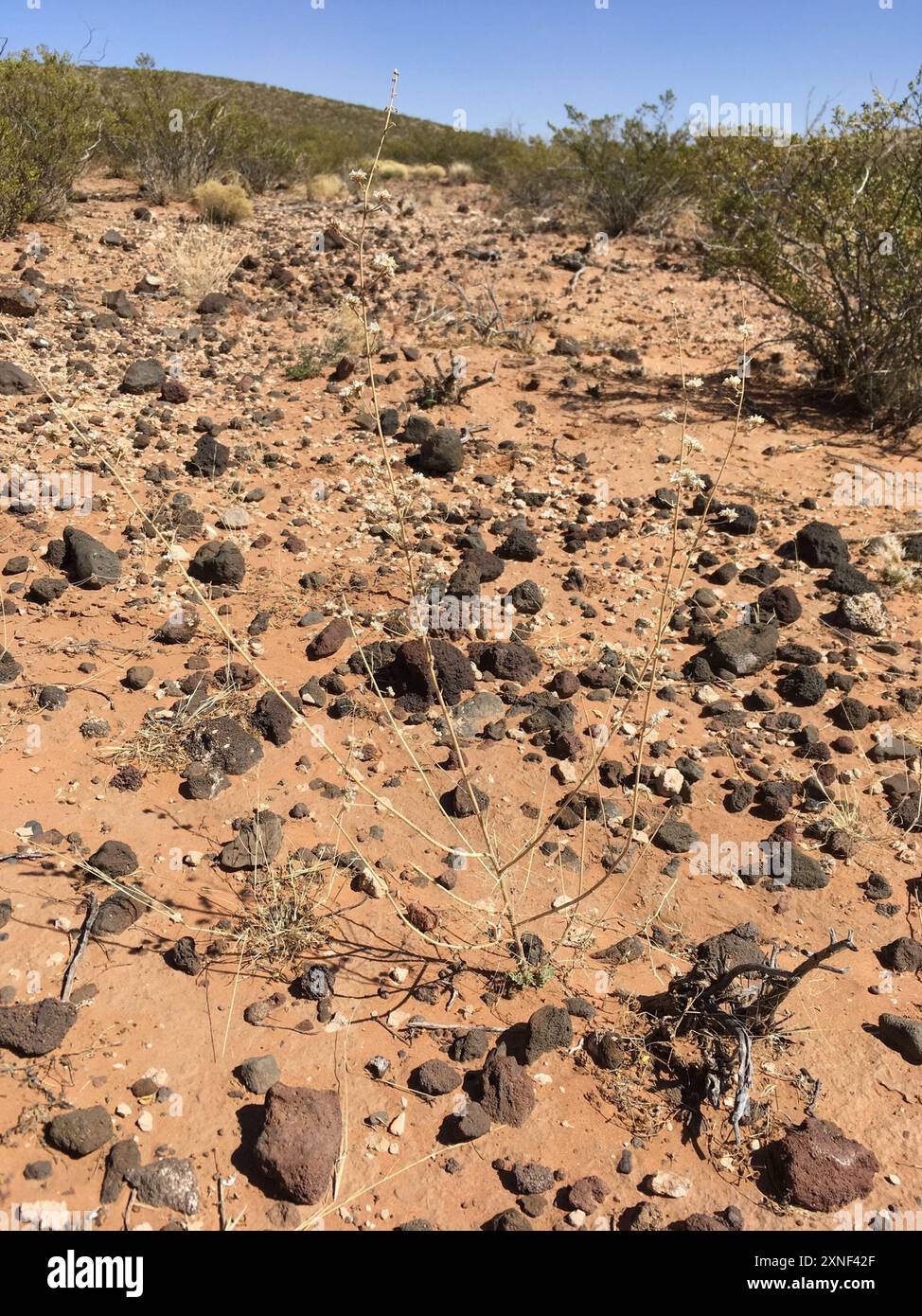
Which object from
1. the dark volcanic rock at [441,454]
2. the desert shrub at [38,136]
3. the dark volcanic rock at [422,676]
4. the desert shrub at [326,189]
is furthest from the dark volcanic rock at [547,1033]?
the desert shrub at [326,189]

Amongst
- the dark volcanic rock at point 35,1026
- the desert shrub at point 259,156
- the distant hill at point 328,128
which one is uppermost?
the distant hill at point 328,128

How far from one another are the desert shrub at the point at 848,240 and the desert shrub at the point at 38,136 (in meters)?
6.15

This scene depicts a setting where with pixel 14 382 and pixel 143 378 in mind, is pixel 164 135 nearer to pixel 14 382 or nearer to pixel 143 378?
pixel 143 378

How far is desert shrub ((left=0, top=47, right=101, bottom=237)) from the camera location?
766cm

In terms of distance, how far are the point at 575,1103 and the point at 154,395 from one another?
5.19 m

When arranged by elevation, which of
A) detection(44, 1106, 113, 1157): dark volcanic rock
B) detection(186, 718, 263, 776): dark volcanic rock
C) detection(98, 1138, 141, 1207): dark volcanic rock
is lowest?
detection(98, 1138, 141, 1207): dark volcanic rock

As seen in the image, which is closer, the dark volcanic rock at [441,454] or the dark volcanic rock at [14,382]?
the dark volcanic rock at [441,454]

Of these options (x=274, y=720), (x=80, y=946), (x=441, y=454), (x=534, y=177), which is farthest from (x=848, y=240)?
(x=534, y=177)

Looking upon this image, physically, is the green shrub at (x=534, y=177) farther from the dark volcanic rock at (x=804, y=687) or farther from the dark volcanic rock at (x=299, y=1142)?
the dark volcanic rock at (x=299, y=1142)

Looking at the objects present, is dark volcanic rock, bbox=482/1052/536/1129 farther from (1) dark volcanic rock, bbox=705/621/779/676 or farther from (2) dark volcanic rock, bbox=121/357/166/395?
(2) dark volcanic rock, bbox=121/357/166/395

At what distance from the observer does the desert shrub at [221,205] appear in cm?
930

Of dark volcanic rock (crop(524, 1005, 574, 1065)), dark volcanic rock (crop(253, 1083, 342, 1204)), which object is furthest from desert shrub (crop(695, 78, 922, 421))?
dark volcanic rock (crop(253, 1083, 342, 1204))

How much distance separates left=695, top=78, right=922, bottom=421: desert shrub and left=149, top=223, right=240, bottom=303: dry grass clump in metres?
4.23

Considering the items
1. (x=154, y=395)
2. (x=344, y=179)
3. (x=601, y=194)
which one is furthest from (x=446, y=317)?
(x=344, y=179)
